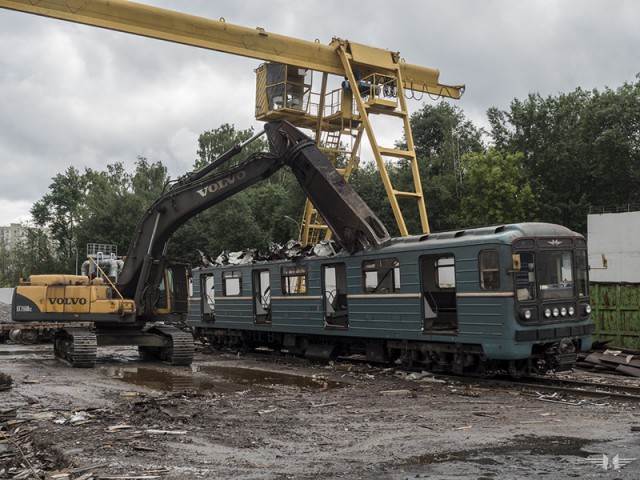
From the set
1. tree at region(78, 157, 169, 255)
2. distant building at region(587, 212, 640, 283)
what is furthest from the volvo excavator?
tree at region(78, 157, 169, 255)

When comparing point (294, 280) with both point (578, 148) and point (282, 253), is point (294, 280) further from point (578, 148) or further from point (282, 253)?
point (578, 148)

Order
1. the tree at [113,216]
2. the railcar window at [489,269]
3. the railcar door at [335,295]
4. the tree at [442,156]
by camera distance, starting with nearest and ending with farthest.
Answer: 1. the railcar window at [489,269]
2. the railcar door at [335,295]
3. the tree at [442,156]
4. the tree at [113,216]

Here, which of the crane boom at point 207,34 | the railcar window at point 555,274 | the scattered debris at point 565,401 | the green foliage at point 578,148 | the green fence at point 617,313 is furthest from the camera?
the green foliage at point 578,148

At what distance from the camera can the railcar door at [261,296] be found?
21125mm

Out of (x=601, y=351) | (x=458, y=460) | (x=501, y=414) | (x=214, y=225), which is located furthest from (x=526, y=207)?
(x=458, y=460)

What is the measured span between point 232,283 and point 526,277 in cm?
1133

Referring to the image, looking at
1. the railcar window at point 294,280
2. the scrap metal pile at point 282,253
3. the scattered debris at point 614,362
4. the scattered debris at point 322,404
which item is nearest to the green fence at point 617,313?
the scattered debris at point 614,362

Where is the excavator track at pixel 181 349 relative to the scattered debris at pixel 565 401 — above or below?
above

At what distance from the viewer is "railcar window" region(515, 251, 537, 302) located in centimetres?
1316

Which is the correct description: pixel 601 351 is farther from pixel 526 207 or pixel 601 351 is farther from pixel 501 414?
pixel 526 207

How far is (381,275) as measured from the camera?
16094 millimetres

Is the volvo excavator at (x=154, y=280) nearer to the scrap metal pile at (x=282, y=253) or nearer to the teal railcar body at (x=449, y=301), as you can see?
the scrap metal pile at (x=282, y=253)

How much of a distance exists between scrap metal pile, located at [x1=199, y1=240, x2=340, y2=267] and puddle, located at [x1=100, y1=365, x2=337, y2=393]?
3.51 meters

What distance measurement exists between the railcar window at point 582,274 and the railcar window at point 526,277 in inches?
51.4
